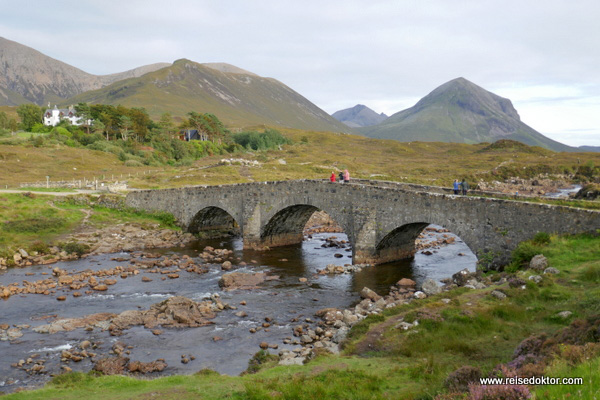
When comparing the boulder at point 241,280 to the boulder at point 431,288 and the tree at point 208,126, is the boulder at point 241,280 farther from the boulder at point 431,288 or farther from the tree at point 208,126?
the tree at point 208,126

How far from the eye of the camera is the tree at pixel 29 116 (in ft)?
379

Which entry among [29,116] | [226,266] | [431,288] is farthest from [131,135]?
[431,288]

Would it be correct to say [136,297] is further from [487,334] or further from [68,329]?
[487,334]

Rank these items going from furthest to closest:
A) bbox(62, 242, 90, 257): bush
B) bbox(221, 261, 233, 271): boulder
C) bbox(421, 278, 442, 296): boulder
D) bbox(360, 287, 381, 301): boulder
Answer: bbox(62, 242, 90, 257): bush
bbox(221, 261, 233, 271): boulder
bbox(360, 287, 381, 301): boulder
bbox(421, 278, 442, 296): boulder

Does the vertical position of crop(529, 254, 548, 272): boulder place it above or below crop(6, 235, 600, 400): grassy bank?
above

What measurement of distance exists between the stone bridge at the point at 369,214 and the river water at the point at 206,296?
6.51ft

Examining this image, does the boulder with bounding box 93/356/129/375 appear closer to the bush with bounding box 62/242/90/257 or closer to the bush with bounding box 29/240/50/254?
the bush with bounding box 62/242/90/257

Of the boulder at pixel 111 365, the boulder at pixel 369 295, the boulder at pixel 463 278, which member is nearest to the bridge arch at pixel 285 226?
the boulder at pixel 369 295

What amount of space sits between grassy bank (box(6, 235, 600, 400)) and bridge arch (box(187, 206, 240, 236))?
29.5 m

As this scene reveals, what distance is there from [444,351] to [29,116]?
129553mm

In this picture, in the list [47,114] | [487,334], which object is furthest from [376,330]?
[47,114]

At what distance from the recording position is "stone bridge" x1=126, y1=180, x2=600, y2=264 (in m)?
22.4

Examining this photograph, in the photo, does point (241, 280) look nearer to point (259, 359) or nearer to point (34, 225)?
point (259, 359)

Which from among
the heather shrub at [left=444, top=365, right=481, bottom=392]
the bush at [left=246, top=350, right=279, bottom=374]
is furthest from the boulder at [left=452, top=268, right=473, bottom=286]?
the heather shrub at [left=444, top=365, right=481, bottom=392]
